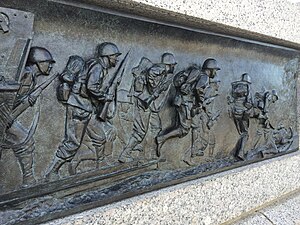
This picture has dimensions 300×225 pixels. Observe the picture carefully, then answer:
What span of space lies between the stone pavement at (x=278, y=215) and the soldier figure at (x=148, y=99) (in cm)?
84

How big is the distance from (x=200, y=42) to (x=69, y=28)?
0.78 meters

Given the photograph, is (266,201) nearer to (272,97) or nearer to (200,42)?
(272,97)

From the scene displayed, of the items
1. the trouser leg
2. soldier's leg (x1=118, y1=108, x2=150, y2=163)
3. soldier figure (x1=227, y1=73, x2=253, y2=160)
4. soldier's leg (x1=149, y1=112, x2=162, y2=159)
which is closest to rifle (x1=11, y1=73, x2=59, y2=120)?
the trouser leg

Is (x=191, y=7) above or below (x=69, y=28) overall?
above

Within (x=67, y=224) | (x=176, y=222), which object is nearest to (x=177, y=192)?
(x=176, y=222)

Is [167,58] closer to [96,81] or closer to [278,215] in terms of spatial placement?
[96,81]

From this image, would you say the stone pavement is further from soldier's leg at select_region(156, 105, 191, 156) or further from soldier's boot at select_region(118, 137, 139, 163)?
soldier's boot at select_region(118, 137, 139, 163)

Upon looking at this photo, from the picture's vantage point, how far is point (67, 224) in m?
1.30

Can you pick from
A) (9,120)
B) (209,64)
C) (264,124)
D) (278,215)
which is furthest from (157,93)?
(278,215)

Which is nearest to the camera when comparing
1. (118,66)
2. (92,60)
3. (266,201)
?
(92,60)

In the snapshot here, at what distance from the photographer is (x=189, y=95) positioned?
1.82 meters

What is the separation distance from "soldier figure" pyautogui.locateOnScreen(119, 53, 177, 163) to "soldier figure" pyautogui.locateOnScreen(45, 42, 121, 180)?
165mm

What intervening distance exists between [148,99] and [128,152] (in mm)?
255

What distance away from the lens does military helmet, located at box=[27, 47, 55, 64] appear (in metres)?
1.20
